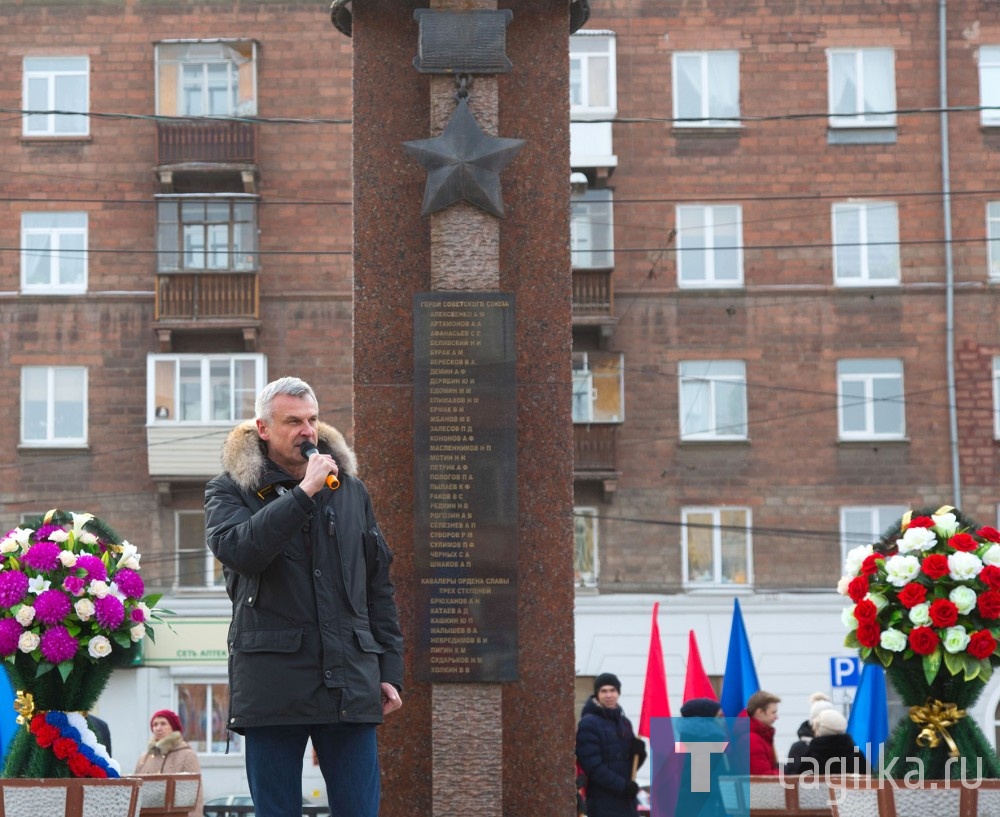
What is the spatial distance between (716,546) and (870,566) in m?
21.4

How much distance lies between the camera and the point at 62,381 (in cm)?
2894

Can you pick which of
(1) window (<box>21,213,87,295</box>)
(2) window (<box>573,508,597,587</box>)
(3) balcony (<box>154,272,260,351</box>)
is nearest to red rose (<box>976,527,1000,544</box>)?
(2) window (<box>573,508,597,587</box>)

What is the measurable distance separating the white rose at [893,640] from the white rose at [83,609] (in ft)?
10.8

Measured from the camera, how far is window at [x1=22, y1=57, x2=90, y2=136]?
2920cm

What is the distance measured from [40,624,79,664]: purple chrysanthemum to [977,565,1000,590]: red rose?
12.5ft

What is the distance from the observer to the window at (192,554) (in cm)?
2858

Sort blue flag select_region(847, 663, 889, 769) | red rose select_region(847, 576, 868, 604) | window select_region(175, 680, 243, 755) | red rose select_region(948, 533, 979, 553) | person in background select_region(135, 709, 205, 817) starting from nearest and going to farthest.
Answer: red rose select_region(948, 533, 979, 553) → red rose select_region(847, 576, 868, 604) → person in background select_region(135, 709, 205, 817) → blue flag select_region(847, 663, 889, 769) → window select_region(175, 680, 243, 755)

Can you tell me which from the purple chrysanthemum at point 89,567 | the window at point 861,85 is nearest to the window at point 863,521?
the window at point 861,85

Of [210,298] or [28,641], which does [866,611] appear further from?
[210,298]

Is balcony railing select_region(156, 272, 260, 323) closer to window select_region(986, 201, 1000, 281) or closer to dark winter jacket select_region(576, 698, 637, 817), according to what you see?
window select_region(986, 201, 1000, 281)

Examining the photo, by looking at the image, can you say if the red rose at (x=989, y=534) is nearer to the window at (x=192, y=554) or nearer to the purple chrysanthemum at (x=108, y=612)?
the purple chrysanthemum at (x=108, y=612)

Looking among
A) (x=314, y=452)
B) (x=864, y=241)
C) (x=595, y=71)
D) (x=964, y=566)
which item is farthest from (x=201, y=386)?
(x=314, y=452)

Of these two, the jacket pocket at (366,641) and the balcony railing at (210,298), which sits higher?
the balcony railing at (210,298)

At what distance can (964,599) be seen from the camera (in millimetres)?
7180
